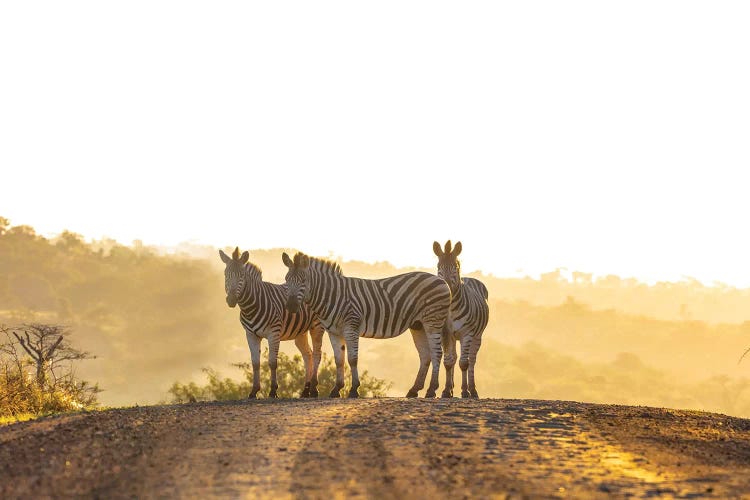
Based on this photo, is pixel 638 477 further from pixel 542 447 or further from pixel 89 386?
pixel 89 386

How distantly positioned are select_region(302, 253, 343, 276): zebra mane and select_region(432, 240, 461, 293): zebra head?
255cm

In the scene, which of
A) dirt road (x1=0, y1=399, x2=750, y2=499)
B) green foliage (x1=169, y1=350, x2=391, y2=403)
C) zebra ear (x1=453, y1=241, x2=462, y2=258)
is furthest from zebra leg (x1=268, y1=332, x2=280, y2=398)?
green foliage (x1=169, y1=350, x2=391, y2=403)

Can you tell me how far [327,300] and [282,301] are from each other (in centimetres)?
181

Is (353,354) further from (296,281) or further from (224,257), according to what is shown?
(224,257)

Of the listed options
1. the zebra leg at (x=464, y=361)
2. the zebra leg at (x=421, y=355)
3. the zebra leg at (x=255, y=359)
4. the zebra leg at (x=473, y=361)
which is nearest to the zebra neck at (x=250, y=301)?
the zebra leg at (x=255, y=359)

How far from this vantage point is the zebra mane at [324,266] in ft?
80.2

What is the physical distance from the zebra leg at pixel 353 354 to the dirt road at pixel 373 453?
17.6ft

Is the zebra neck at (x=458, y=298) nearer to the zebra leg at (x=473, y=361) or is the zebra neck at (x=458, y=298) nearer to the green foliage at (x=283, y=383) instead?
the zebra leg at (x=473, y=361)

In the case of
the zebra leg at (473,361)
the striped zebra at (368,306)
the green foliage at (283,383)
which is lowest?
the green foliage at (283,383)

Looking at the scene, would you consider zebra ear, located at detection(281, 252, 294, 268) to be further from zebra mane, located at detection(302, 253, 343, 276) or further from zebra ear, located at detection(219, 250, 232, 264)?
zebra ear, located at detection(219, 250, 232, 264)

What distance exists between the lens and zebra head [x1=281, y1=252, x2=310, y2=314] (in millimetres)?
23672

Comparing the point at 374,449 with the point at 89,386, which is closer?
the point at 374,449

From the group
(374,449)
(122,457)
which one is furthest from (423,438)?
(122,457)

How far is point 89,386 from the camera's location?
93.8 feet
